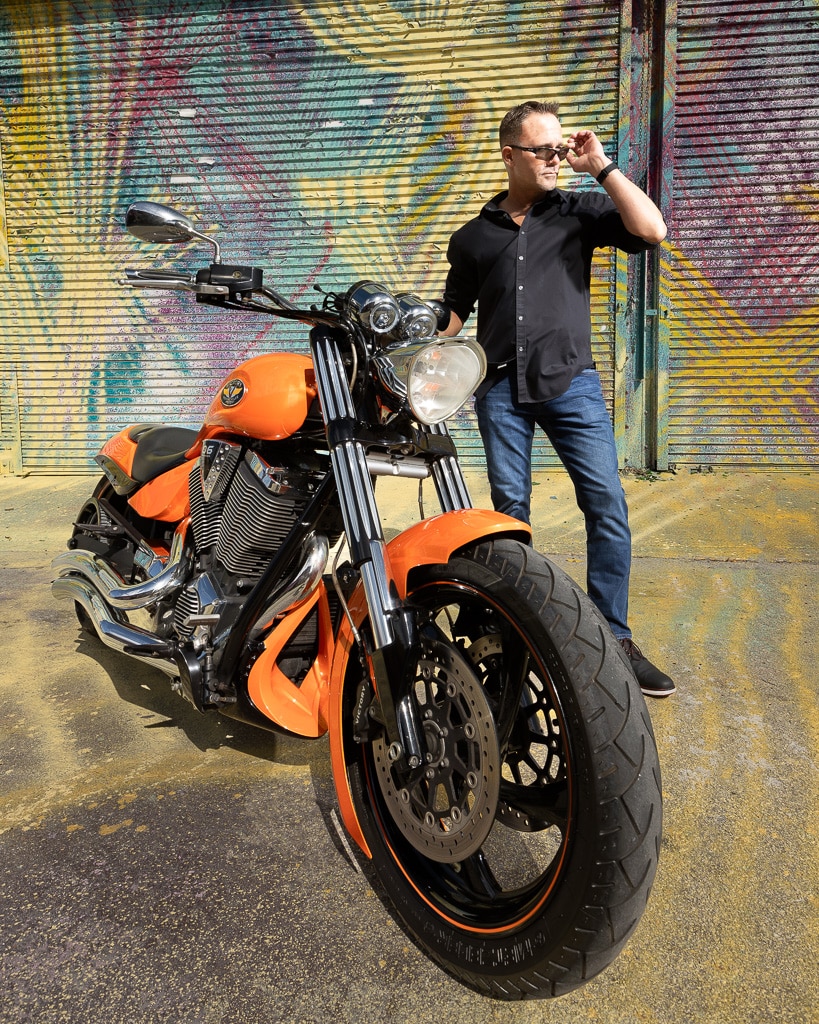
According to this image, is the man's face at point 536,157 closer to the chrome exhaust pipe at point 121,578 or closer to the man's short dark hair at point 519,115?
the man's short dark hair at point 519,115

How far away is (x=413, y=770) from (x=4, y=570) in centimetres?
386

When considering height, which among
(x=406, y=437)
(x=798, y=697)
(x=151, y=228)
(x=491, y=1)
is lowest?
(x=798, y=697)

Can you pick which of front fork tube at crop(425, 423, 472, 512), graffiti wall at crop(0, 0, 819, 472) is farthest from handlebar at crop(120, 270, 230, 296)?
graffiti wall at crop(0, 0, 819, 472)

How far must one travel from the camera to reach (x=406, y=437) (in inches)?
80.2

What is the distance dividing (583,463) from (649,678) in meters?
0.82

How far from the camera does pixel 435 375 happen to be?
72.8 inches

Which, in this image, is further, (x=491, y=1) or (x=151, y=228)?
(x=491, y=1)

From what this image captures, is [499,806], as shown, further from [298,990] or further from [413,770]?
[298,990]

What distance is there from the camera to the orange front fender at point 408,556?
1750 millimetres

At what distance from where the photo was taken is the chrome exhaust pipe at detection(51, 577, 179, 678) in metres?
2.52

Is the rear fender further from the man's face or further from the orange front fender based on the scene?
the man's face

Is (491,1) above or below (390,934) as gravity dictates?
above

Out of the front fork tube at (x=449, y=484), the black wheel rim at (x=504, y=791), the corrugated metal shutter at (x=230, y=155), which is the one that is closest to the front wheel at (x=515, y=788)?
the black wheel rim at (x=504, y=791)

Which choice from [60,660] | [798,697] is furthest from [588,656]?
[60,660]
